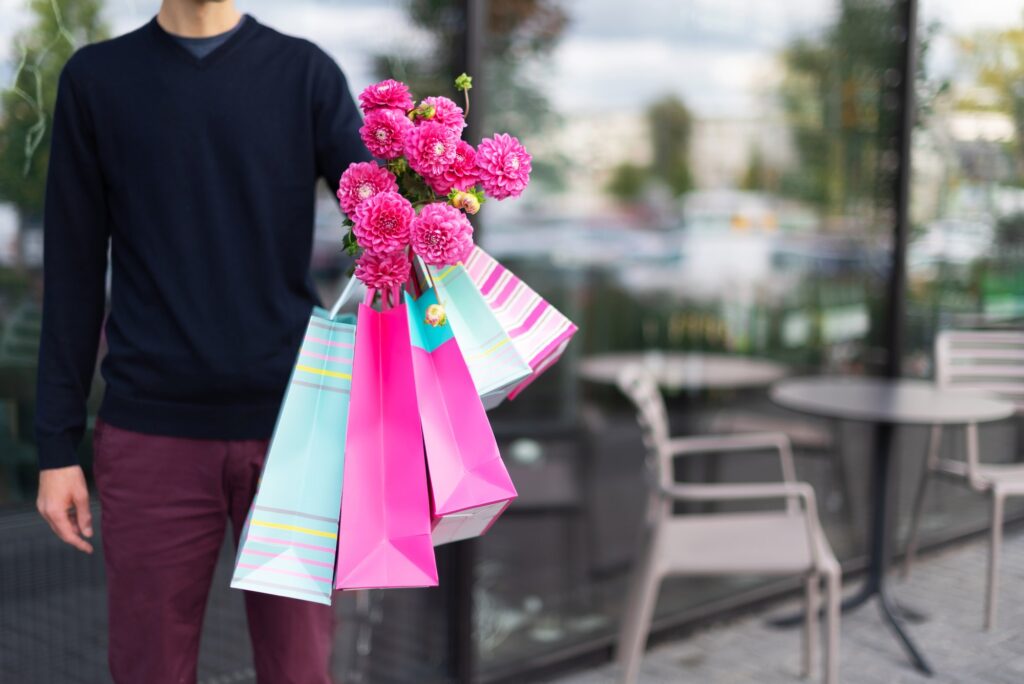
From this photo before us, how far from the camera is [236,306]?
1.75 m

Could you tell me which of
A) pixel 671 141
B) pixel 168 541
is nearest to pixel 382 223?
pixel 168 541

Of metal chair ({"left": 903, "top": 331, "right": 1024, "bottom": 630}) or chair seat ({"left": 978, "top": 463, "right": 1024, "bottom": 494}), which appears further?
metal chair ({"left": 903, "top": 331, "right": 1024, "bottom": 630})

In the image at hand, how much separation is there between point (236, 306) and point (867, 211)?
3394 mm

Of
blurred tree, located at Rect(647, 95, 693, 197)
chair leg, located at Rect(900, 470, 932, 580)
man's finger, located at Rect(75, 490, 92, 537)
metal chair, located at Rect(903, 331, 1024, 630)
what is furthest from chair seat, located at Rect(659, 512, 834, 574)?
man's finger, located at Rect(75, 490, 92, 537)

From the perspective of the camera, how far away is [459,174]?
1434 millimetres

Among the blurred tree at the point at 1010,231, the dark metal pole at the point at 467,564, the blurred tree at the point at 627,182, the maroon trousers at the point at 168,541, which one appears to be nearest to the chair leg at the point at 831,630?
the dark metal pole at the point at 467,564

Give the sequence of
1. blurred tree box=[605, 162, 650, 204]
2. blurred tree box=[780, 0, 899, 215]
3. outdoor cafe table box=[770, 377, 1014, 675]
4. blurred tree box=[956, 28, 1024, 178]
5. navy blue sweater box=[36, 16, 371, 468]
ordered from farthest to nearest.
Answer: blurred tree box=[956, 28, 1024, 178]
blurred tree box=[780, 0, 899, 215]
blurred tree box=[605, 162, 650, 204]
outdoor cafe table box=[770, 377, 1014, 675]
navy blue sweater box=[36, 16, 371, 468]

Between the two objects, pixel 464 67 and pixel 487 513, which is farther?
pixel 464 67

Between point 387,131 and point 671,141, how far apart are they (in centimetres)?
249

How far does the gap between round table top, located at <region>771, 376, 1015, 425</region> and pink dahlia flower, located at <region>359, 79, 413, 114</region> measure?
2256 mm

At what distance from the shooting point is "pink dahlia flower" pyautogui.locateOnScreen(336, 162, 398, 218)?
1435 mm

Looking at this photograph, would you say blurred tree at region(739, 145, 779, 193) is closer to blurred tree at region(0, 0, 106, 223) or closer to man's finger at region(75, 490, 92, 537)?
blurred tree at region(0, 0, 106, 223)

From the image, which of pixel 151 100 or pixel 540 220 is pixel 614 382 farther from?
pixel 151 100

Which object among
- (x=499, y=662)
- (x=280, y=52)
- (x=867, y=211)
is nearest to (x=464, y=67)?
(x=280, y=52)
